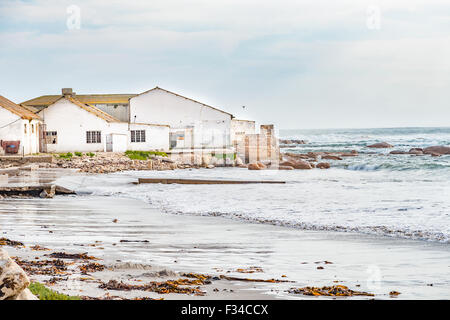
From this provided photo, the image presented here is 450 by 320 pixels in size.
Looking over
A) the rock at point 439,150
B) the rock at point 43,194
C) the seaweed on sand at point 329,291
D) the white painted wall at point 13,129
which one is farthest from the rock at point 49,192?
the rock at point 439,150

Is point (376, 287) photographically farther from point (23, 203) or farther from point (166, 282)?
point (23, 203)

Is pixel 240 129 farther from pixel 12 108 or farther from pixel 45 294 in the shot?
pixel 45 294

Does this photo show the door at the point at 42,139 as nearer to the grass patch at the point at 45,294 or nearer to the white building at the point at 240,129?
the white building at the point at 240,129

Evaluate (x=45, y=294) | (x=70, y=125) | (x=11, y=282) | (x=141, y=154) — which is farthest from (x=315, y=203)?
(x=70, y=125)

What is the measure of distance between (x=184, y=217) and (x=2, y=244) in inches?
233

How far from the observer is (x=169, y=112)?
5325cm

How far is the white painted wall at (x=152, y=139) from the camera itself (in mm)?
47625

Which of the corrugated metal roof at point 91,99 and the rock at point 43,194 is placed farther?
the corrugated metal roof at point 91,99

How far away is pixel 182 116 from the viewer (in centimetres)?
5309

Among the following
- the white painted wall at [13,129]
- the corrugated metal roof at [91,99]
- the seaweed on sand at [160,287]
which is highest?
the corrugated metal roof at [91,99]

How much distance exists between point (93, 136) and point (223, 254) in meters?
37.1

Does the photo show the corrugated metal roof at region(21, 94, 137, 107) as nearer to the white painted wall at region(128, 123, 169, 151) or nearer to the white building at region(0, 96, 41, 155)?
the white painted wall at region(128, 123, 169, 151)

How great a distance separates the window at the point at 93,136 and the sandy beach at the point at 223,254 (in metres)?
30.5
